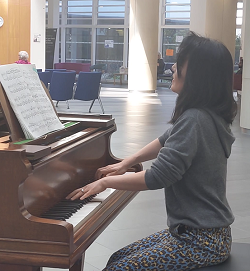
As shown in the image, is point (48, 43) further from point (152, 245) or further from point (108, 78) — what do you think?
point (152, 245)

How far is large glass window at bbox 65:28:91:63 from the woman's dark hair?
24991mm

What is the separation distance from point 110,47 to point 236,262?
24.6 metres

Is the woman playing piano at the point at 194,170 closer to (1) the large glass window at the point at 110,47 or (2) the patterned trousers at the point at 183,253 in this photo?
(2) the patterned trousers at the point at 183,253

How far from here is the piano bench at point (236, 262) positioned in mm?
1942

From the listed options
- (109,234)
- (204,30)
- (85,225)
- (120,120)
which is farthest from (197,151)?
(204,30)

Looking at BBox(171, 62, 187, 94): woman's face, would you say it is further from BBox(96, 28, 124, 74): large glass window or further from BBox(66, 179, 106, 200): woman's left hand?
BBox(96, 28, 124, 74): large glass window

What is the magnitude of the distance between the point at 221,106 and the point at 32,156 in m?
0.76

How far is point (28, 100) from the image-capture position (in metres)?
2.33

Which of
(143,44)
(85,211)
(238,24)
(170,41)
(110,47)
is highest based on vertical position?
(238,24)

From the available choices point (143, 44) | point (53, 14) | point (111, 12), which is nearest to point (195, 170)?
point (143, 44)

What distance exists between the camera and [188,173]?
1.98m

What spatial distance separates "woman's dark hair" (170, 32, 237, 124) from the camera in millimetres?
1949

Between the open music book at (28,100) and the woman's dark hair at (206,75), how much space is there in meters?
0.69

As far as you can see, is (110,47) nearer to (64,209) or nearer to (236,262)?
(64,209)
